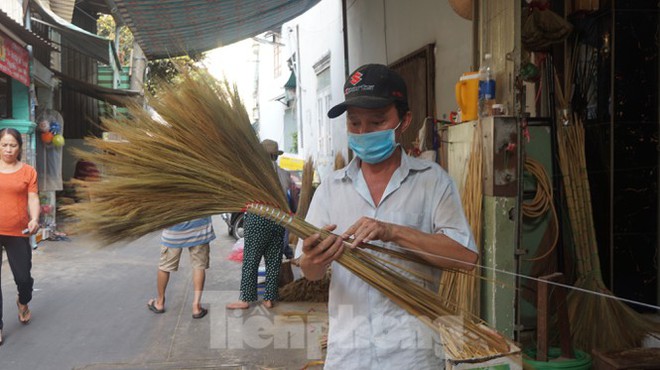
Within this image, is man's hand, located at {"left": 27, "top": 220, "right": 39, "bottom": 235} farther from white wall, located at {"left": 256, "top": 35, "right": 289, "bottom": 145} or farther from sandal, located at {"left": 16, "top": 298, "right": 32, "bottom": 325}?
white wall, located at {"left": 256, "top": 35, "right": 289, "bottom": 145}

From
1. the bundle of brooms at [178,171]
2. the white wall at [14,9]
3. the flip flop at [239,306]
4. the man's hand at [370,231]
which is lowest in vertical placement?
the flip flop at [239,306]

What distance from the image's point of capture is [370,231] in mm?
Result: 1472

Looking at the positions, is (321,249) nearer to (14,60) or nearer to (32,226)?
(32,226)

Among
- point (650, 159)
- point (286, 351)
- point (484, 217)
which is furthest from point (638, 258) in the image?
point (286, 351)

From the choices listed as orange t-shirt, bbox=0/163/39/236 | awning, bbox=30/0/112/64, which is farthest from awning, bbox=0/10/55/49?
orange t-shirt, bbox=0/163/39/236

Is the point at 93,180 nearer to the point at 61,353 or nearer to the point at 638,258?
the point at 61,353

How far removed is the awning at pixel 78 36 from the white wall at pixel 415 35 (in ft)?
15.2

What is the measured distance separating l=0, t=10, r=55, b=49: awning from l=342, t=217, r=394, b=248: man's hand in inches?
263

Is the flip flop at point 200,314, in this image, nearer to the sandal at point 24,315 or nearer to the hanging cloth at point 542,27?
the sandal at point 24,315

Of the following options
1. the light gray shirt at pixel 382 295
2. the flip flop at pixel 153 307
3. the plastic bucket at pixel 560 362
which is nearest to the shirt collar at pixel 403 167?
the light gray shirt at pixel 382 295

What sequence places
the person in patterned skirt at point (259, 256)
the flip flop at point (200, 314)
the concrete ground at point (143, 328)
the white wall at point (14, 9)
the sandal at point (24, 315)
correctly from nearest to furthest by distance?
the concrete ground at point (143, 328) → the sandal at point (24, 315) → the flip flop at point (200, 314) → the person in patterned skirt at point (259, 256) → the white wall at point (14, 9)

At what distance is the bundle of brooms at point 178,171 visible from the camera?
1901 mm

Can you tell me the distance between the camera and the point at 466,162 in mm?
3217

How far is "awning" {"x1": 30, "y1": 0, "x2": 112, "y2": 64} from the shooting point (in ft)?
30.0
